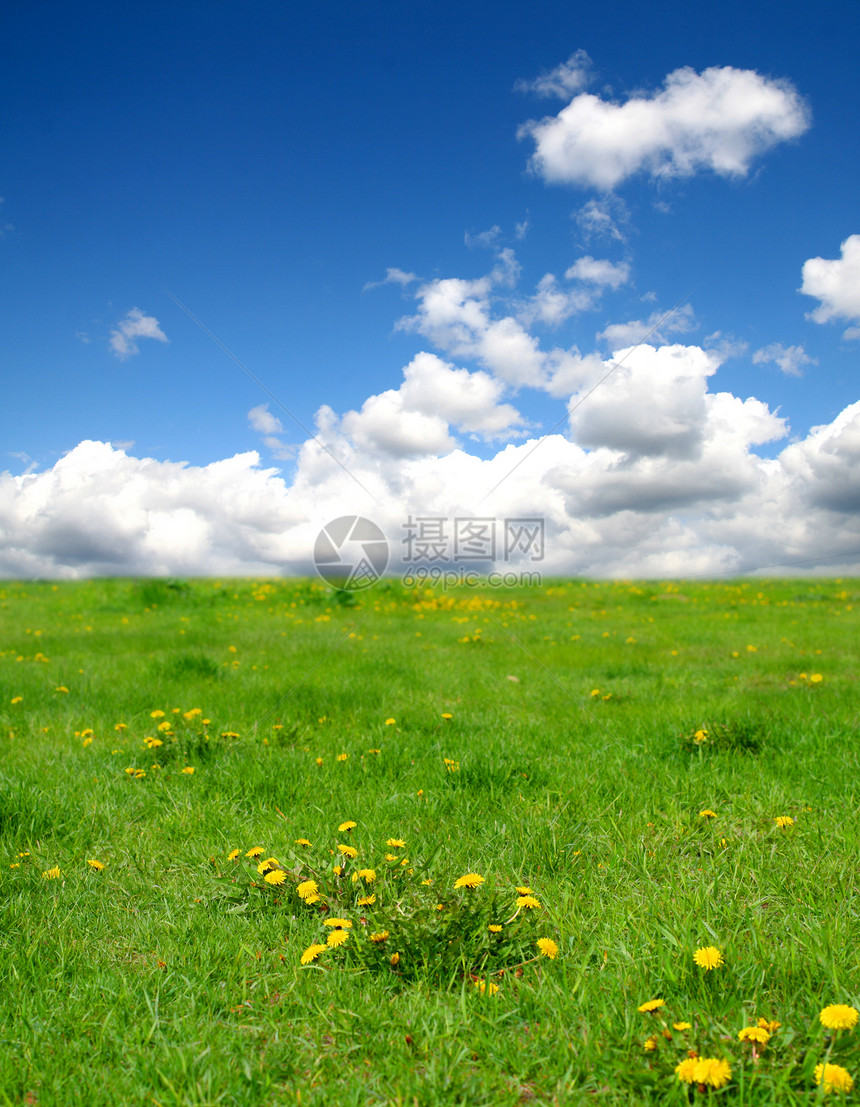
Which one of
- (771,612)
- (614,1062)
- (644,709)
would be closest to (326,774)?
(614,1062)

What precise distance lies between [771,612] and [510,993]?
43.0 feet

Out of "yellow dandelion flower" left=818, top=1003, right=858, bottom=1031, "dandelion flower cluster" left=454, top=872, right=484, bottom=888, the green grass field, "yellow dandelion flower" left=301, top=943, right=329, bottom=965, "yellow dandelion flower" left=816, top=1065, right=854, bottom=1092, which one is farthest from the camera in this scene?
"dandelion flower cluster" left=454, top=872, right=484, bottom=888

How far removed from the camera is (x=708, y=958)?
2047 millimetres

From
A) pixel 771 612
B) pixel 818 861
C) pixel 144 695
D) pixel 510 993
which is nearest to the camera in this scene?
pixel 510 993

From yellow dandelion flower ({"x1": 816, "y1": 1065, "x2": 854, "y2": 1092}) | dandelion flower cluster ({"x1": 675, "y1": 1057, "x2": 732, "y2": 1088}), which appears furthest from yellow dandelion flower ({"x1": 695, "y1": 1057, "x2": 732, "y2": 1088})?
yellow dandelion flower ({"x1": 816, "y1": 1065, "x2": 854, "y2": 1092})

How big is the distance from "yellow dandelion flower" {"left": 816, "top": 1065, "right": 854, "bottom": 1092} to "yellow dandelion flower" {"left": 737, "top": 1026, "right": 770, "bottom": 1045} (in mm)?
135

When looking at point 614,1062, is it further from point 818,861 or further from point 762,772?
point 762,772

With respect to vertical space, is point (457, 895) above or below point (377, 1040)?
above

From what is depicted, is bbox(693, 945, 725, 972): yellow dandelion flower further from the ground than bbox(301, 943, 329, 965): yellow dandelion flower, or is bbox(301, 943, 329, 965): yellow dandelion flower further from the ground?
bbox(693, 945, 725, 972): yellow dandelion flower

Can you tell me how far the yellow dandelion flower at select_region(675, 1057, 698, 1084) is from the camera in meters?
1.67

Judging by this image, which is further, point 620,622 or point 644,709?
point 620,622

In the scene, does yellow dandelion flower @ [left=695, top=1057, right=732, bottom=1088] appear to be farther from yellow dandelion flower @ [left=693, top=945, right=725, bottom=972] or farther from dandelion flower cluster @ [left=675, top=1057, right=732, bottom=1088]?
yellow dandelion flower @ [left=693, top=945, right=725, bottom=972]

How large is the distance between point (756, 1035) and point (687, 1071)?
0.23 metres

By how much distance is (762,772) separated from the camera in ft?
13.0
